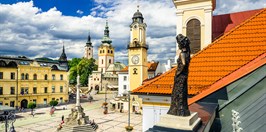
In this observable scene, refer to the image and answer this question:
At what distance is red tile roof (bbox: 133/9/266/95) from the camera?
8.39 meters

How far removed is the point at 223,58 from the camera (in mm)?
9039

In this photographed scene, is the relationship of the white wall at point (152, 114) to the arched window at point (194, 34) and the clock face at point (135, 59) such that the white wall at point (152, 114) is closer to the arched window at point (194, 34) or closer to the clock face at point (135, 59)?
the arched window at point (194, 34)

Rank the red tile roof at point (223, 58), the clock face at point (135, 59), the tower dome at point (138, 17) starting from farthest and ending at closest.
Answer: the tower dome at point (138, 17)
the clock face at point (135, 59)
the red tile roof at point (223, 58)

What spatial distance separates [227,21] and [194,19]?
3.25m

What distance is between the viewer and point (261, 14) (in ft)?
32.9

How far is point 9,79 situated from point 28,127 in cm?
1528

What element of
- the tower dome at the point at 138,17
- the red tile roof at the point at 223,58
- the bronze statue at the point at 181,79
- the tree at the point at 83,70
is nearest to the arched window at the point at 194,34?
the red tile roof at the point at 223,58

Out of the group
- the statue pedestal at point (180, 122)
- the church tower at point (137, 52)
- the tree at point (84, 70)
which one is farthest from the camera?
the tree at point (84, 70)

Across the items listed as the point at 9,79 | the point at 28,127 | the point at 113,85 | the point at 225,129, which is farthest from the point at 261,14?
the point at 113,85

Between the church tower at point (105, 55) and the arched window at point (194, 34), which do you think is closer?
the arched window at point (194, 34)

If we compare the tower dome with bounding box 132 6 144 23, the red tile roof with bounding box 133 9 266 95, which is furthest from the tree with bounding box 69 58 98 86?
the red tile roof with bounding box 133 9 266 95

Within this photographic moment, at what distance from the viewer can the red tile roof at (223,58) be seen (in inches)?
330

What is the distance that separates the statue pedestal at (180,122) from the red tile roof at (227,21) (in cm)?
1367

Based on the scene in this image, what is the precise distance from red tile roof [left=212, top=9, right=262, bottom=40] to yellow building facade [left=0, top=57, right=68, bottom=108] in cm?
3487
